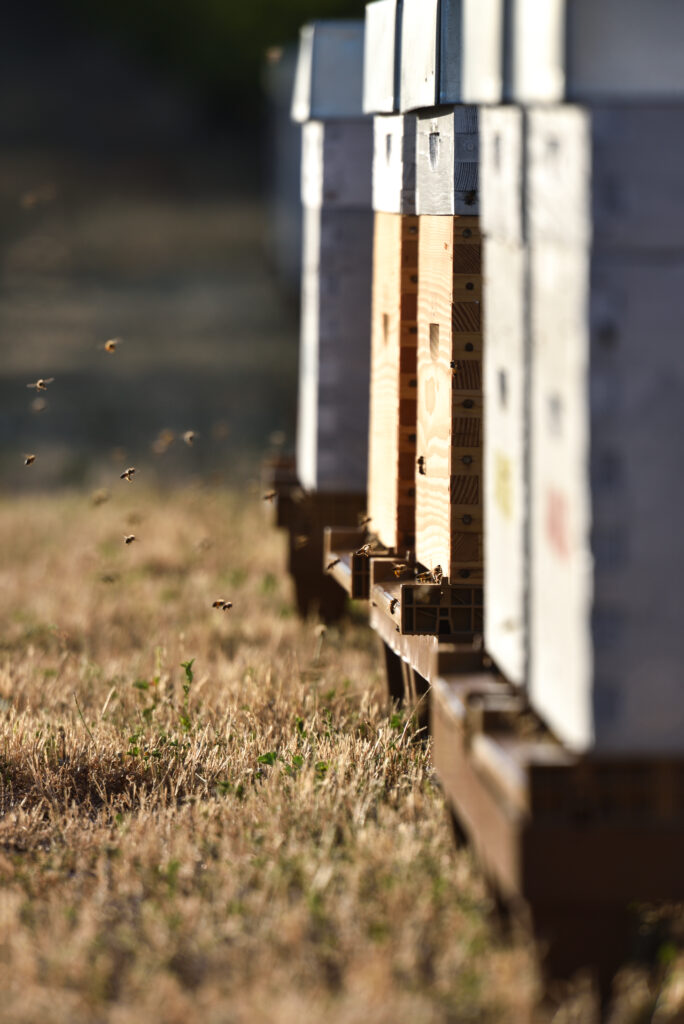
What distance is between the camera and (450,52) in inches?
167

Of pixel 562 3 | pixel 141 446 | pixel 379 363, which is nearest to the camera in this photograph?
pixel 562 3

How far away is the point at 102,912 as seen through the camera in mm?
3490

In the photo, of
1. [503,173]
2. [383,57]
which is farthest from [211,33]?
[503,173]

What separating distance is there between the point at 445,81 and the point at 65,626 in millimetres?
3333

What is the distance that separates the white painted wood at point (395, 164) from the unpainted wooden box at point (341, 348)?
0.89m

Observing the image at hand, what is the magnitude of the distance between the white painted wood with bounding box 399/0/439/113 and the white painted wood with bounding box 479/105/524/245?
0.87 metres

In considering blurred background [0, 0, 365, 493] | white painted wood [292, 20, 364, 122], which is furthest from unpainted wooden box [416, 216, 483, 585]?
blurred background [0, 0, 365, 493]

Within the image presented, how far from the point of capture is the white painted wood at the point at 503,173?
3.17 m

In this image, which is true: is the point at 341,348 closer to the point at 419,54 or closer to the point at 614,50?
the point at 419,54

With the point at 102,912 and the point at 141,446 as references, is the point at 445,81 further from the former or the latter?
the point at 141,446

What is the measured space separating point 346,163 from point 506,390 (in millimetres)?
2883

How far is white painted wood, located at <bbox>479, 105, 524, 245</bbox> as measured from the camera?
10.4 ft

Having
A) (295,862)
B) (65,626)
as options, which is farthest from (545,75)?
(65,626)

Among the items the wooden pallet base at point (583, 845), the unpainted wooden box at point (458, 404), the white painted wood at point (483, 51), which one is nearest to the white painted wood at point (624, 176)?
the white painted wood at point (483, 51)
